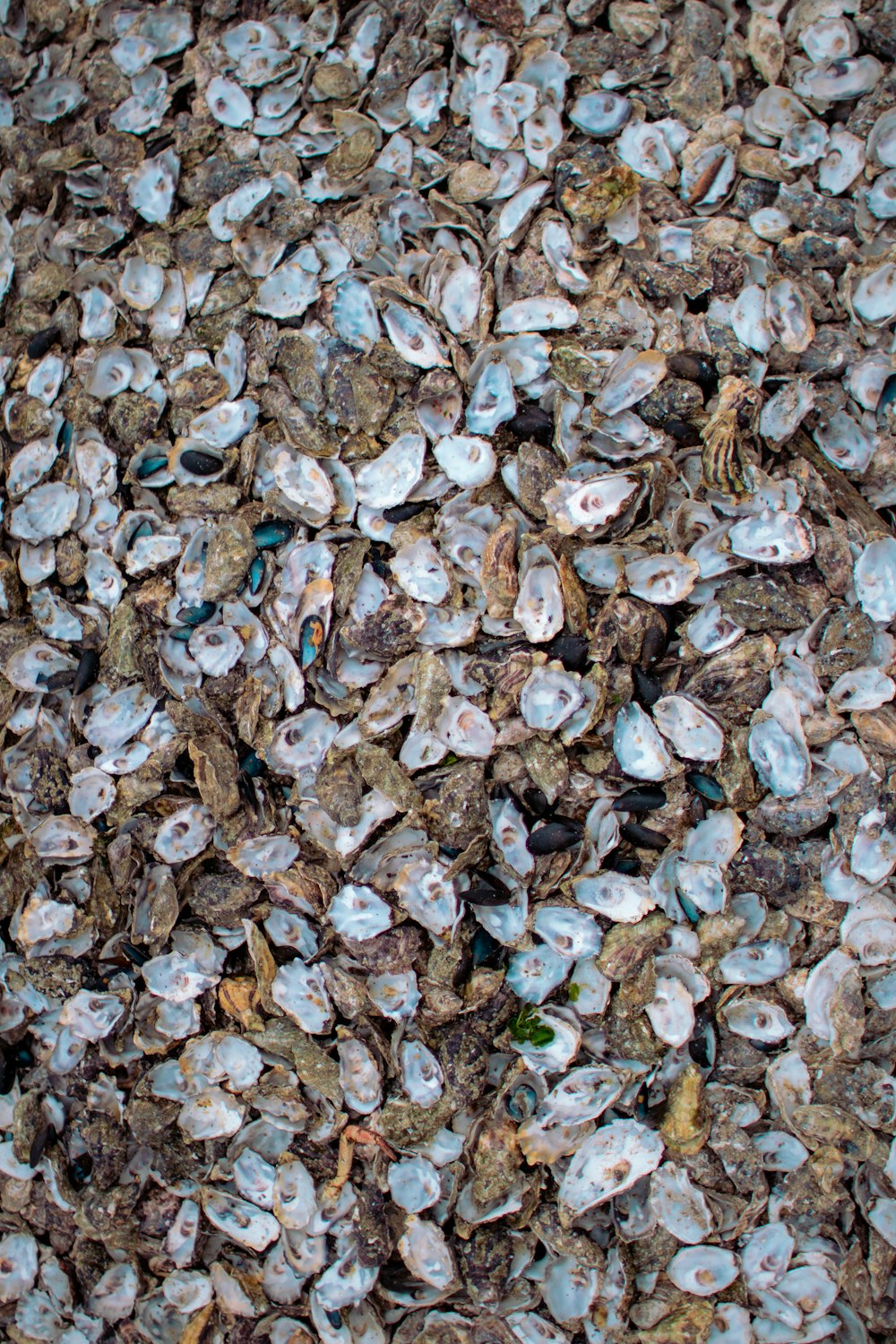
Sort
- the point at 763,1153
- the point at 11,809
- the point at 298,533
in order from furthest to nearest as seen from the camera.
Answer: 1. the point at 11,809
2. the point at 298,533
3. the point at 763,1153

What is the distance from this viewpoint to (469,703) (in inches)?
52.0

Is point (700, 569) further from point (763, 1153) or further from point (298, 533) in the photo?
point (763, 1153)

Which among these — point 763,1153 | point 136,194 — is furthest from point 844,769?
point 136,194

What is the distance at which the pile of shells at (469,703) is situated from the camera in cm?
128

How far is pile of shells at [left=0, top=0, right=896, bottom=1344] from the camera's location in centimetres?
128

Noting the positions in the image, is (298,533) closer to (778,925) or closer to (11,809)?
(11,809)

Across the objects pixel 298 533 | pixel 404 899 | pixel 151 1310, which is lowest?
pixel 151 1310

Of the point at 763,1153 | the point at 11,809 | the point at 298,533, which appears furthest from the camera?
the point at 11,809

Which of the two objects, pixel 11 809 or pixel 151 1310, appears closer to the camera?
pixel 151 1310

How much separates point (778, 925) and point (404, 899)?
496 millimetres

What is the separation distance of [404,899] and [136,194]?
3.87 ft

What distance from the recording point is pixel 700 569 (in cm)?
134

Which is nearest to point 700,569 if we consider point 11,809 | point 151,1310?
point 11,809

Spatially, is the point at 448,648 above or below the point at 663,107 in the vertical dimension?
below
